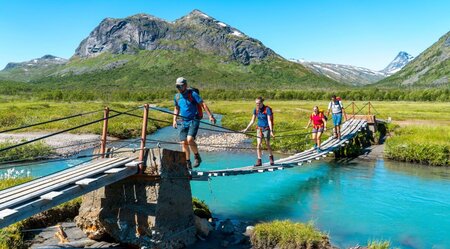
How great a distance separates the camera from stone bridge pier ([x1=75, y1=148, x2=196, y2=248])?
425 inches

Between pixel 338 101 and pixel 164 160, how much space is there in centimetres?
1456

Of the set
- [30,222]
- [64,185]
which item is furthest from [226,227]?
[64,185]

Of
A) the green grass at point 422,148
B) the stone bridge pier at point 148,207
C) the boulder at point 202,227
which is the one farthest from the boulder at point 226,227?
the green grass at point 422,148

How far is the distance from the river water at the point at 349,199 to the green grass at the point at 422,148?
95cm

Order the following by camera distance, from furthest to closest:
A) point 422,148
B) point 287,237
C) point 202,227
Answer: point 422,148 → point 202,227 → point 287,237

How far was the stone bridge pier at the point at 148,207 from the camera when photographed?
425 inches

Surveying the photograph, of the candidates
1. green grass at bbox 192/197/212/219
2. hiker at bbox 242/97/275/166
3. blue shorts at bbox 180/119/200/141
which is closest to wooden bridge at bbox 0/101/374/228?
blue shorts at bbox 180/119/200/141

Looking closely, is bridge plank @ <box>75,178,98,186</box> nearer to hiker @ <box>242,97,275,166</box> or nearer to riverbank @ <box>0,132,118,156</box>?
hiker @ <box>242,97,275,166</box>

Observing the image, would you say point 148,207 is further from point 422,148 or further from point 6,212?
point 422,148

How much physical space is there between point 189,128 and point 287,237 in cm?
414

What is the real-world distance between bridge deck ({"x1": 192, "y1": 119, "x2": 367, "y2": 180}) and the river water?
150 cm

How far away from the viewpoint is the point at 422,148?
26.1 meters

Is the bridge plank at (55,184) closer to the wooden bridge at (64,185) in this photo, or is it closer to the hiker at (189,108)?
the wooden bridge at (64,185)

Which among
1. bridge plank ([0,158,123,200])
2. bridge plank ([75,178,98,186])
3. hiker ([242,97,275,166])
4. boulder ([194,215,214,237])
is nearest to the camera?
bridge plank ([0,158,123,200])
